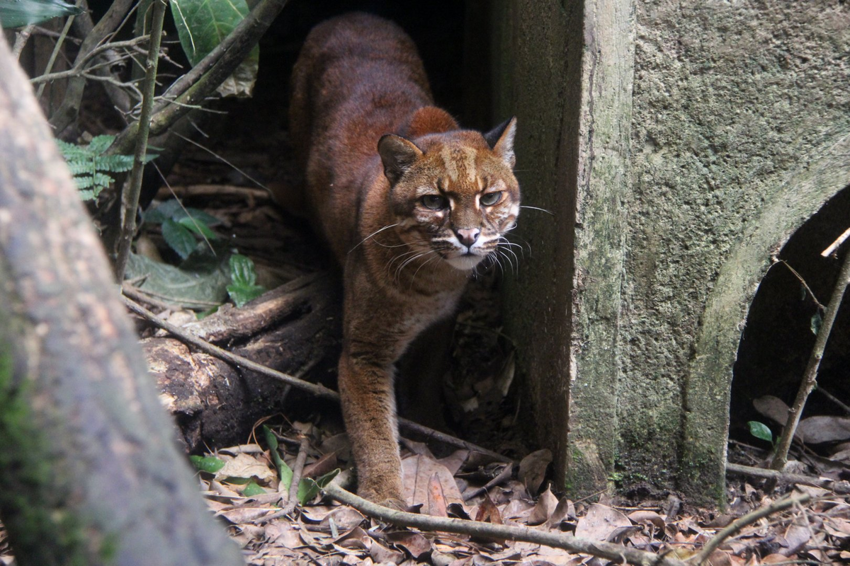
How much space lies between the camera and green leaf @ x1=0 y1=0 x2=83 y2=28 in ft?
9.15

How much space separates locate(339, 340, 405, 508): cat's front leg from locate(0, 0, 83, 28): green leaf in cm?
205

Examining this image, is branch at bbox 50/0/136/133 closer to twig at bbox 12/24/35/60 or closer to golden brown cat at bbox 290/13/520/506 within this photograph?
twig at bbox 12/24/35/60

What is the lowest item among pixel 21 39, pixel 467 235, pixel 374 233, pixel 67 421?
pixel 374 233

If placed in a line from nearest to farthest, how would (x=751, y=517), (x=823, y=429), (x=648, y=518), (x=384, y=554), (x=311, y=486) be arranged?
(x=751, y=517), (x=384, y=554), (x=648, y=518), (x=311, y=486), (x=823, y=429)

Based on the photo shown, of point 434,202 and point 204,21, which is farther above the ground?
point 204,21

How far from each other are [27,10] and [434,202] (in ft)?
6.08

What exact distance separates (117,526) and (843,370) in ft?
14.4

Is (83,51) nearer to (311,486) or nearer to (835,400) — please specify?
(311,486)

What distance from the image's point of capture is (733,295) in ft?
10.7

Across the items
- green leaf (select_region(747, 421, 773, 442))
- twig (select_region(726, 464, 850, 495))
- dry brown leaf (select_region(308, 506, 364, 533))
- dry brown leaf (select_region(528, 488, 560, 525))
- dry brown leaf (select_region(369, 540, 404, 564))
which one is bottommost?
dry brown leaf (select_region(308, 506, 364, 533))

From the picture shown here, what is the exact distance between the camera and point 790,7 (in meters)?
3.08

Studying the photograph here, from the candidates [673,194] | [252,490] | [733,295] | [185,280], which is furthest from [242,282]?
[733,295]

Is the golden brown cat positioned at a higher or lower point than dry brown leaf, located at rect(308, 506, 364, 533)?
higher

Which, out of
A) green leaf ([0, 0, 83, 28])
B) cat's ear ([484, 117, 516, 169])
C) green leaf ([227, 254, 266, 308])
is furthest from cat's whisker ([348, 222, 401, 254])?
green leaf ([0, 0, 83, 28])
